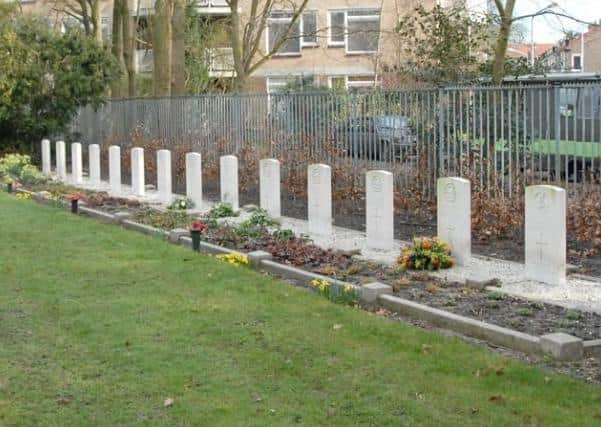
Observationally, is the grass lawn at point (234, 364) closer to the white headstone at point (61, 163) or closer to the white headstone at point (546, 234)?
the white headstone at point (546, 234)

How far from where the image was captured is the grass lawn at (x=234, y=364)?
5.88 metres

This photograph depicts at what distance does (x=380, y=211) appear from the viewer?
39.9 ft

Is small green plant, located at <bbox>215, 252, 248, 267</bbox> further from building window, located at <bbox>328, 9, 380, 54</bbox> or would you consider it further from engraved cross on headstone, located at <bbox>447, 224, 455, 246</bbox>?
building window, located at <bbox>328, 9, 380, 54</bbox>

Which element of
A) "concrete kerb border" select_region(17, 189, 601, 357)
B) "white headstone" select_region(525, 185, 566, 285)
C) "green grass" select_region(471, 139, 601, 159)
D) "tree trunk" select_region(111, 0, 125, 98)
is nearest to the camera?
"concrete kerb border" select_region(17, 189, 601, 357)

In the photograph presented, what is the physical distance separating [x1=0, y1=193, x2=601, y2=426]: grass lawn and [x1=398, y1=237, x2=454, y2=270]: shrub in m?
1.59

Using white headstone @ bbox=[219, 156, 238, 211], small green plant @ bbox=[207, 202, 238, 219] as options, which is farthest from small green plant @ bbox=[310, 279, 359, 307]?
white headstone @ bbox=[219, 156, 238, 211]

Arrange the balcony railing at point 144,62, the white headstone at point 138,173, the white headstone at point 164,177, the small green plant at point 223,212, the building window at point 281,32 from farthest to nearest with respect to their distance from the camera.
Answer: the balcony railing at point 144,62, the building window at point 281,32, the white headstone at point 138,173, the white headstone at point 164,177, the small green plant at point 223,212

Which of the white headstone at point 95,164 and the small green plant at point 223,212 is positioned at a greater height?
the white headstone at point 95,164

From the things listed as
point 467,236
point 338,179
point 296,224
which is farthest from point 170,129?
point 467,236

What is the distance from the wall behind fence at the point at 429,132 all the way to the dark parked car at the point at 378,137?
0.02m

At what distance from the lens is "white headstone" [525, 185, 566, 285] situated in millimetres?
9711

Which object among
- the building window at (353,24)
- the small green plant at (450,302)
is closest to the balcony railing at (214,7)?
the building window at (353,24)

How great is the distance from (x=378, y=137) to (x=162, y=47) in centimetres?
1245

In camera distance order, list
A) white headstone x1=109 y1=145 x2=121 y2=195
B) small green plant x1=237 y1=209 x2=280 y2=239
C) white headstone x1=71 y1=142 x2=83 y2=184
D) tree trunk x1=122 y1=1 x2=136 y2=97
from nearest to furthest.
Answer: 1. small green plant x1=237 y1=209 x2=280 y2=239
2. white headstone x1=109 y1=145 x2=121 y2=195
3. white headstone x1=71 y1=142 x2=83 y2=184
4. tree trunk x1=122 y1=1 x2=136 y2=97
